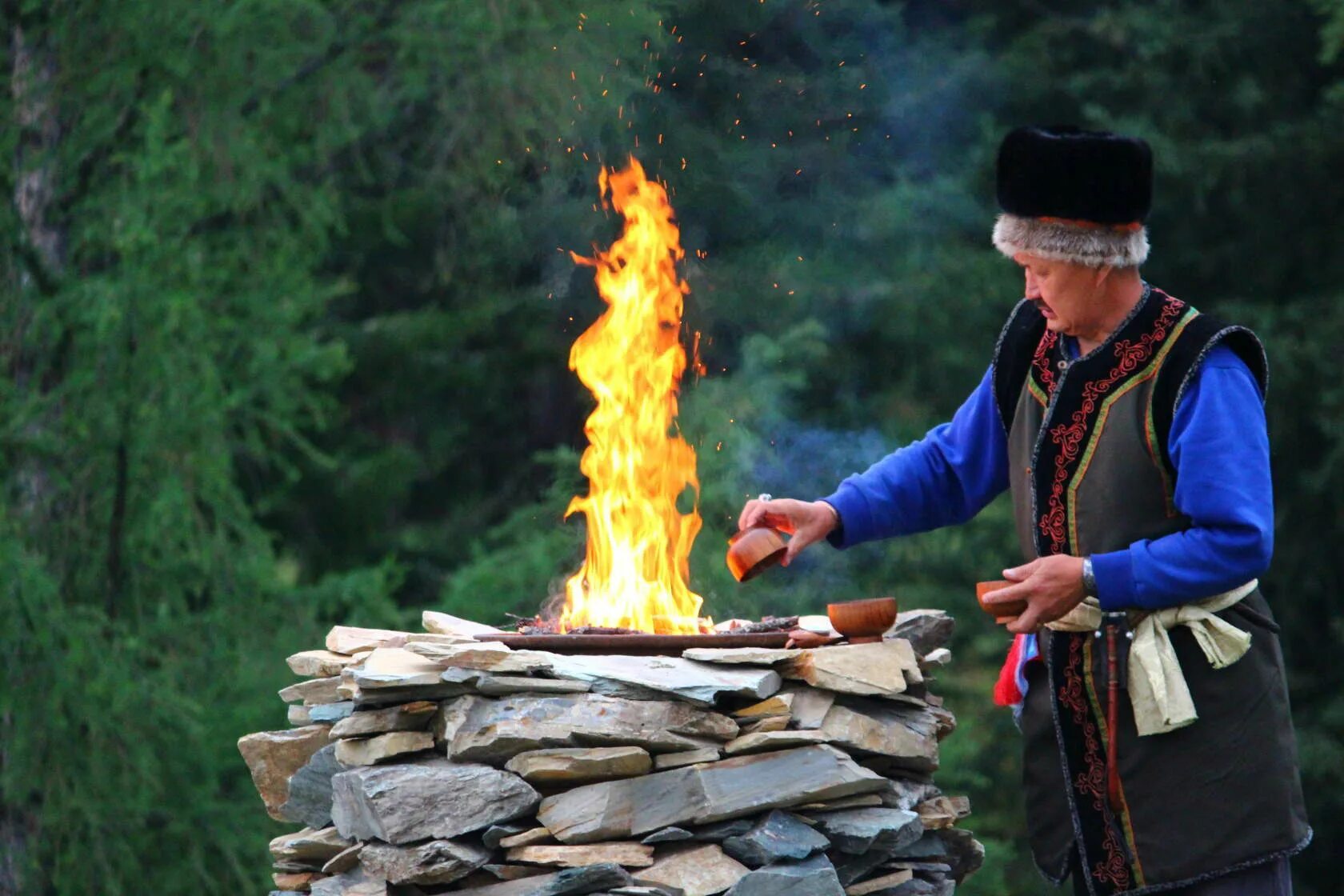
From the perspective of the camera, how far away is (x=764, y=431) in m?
8.83

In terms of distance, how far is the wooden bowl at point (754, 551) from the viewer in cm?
373

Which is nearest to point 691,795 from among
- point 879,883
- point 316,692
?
point 879,883

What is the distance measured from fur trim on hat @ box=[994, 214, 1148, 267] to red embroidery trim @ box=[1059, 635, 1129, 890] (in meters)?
0.72

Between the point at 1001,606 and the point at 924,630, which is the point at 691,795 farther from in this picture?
the point at 924,630

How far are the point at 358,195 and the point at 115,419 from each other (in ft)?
19.3

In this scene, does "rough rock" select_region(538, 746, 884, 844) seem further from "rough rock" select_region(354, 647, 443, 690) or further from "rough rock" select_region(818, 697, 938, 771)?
"rough rock" select_region(354, 647, 443, 690)

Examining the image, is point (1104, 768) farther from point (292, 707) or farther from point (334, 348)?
point (334, 348)

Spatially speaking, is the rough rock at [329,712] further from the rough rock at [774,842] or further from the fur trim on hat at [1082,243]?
the fur trim on hat at [1082,243]

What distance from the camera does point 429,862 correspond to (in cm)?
337

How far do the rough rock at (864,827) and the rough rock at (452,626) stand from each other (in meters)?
0.87

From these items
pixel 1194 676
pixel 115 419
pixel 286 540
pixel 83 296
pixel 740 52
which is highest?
pixel 740 52

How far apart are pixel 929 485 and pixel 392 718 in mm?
1215

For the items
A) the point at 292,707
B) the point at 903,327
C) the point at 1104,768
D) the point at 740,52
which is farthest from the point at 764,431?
the point at 1104,768

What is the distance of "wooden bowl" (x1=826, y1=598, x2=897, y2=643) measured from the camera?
12.3ft
